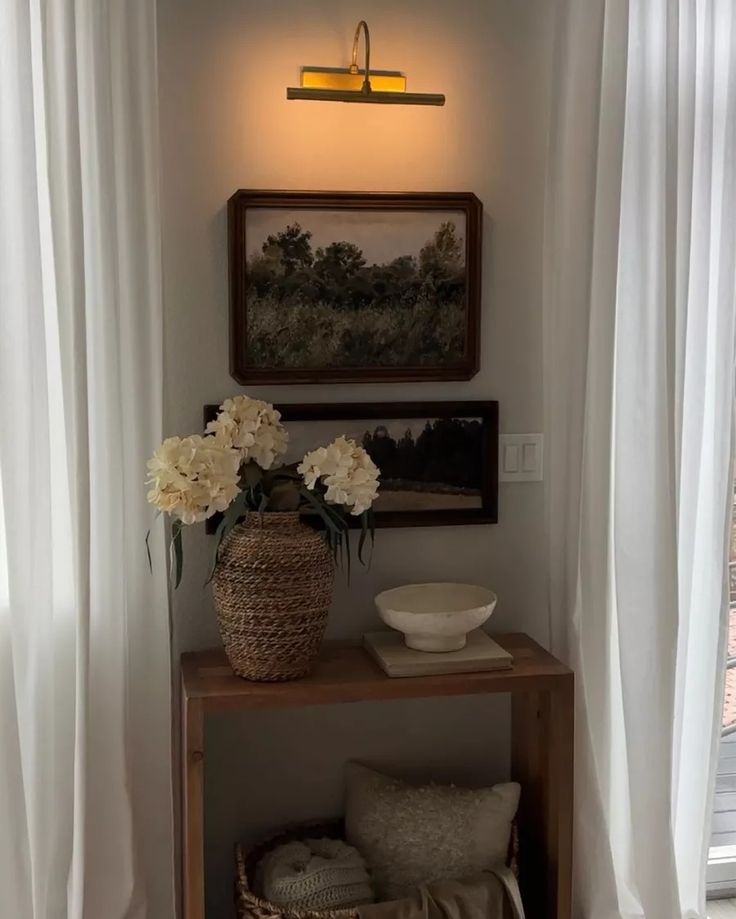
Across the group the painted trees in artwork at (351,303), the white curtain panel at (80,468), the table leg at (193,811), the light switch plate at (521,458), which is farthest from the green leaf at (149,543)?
the light switch plate at (521,458)

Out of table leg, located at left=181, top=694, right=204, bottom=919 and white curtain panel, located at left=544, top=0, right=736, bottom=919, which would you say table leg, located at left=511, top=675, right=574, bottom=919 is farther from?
table leg, located at left=181, top=694, right=204, bottom=919

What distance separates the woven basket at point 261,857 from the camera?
212 centimetres

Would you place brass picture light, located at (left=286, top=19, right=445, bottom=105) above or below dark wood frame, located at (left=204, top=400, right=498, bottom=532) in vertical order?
above

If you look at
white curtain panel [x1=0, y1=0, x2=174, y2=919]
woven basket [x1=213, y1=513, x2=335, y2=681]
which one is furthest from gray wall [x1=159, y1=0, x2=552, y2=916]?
woven basket [x1=213, y1=513, x2=335, y2=681]

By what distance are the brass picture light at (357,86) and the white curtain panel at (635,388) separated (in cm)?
37

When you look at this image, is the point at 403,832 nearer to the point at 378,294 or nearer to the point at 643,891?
the point at 643,891

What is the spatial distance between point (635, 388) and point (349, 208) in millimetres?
743

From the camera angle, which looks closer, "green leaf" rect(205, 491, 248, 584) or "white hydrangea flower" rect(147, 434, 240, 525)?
"white hydrangea flower" rect(147, 434, 240, 525)

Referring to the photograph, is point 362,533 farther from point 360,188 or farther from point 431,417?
point 360,188

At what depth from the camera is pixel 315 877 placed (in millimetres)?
2189

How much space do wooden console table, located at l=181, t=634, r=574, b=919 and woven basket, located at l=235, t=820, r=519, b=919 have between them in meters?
0.08

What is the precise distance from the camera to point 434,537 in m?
2.48

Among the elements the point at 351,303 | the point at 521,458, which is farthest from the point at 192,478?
the point at 521,458

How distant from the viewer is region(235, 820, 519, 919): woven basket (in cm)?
212
